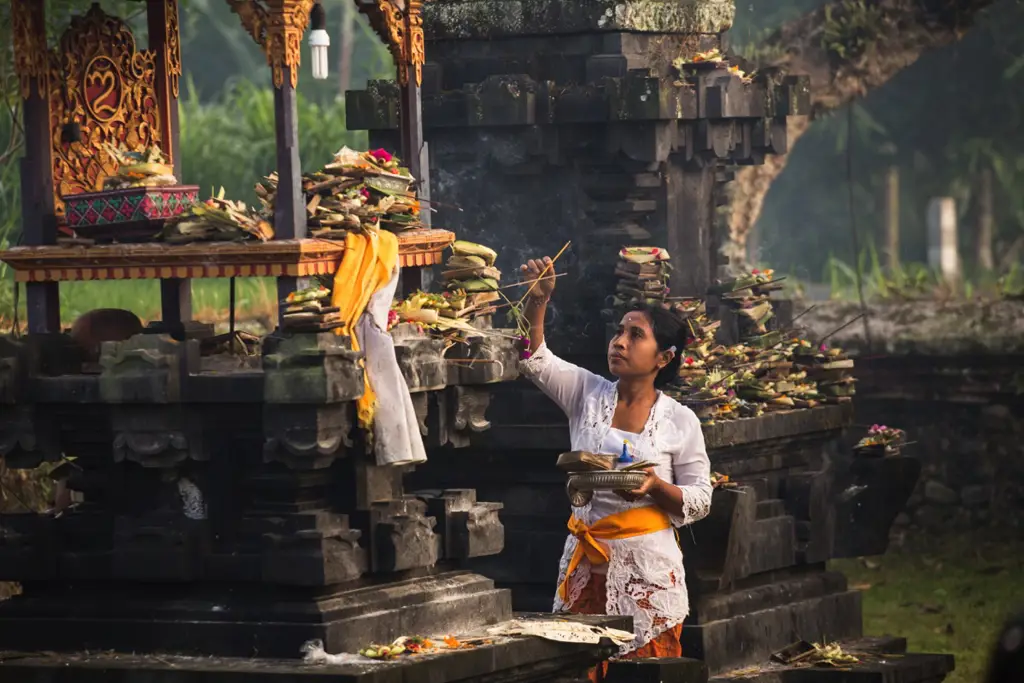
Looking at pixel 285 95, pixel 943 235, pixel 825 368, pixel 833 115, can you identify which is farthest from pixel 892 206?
pixel 285 95

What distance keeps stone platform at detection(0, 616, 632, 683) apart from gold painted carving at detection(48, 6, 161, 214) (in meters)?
1.76

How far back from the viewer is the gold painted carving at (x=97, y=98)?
8.58m

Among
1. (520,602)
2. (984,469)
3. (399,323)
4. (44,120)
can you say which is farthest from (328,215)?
(984,469)

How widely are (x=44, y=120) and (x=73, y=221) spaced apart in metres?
0.46

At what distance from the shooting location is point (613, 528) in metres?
8.94

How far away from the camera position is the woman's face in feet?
29.7

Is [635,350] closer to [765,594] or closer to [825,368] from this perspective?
[765,594]

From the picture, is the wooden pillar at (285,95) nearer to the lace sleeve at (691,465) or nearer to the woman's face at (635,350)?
the woman's face at (635,350)

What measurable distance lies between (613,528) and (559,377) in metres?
0.70

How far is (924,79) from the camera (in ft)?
94.7

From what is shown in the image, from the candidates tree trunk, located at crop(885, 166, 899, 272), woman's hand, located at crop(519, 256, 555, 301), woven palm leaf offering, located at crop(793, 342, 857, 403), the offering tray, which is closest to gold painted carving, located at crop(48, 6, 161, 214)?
woman's hand, located at crop(519, 256, 555, 301)

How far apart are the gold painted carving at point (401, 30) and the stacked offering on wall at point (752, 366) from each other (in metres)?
2.86

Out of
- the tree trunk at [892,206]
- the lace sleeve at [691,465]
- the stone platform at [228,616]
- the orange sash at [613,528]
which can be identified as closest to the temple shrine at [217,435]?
the stone platform at [228,616]

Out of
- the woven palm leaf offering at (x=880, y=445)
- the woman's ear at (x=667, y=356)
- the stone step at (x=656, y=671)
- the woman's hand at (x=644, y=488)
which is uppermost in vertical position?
the woman's ear at (x=667, y=356)
